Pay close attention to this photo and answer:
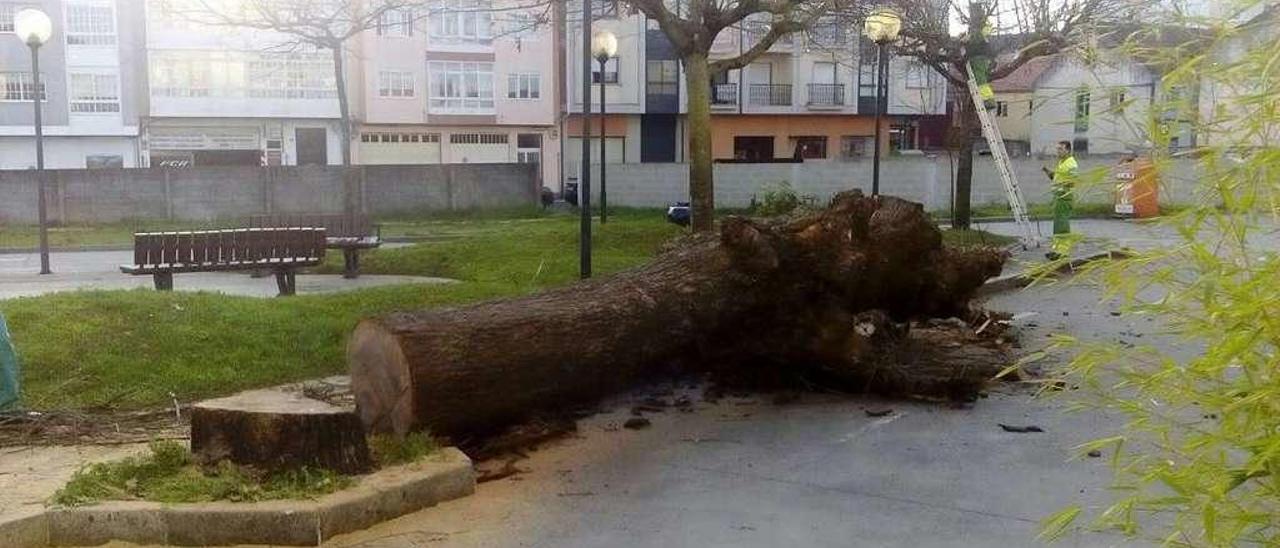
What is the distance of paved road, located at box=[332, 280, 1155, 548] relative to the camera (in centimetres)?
493

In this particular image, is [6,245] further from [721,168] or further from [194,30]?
[194,30]

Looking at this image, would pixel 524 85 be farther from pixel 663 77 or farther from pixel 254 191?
pixel 254 191

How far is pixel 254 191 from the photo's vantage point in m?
30.1

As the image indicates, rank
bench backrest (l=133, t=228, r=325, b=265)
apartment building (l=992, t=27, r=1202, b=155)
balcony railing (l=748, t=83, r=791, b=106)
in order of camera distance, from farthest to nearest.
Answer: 1. balcony railing (l=748, t=83, r=791, b=106)
2. bench backrest (l=133, t=228, r=325, b=265)
3. apartment building (l=992, t=27, r=1202, b=155)

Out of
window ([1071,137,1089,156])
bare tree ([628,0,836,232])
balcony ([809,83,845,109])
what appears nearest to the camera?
window ([1071,137,1089,156])

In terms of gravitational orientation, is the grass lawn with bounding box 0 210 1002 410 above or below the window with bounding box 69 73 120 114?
below

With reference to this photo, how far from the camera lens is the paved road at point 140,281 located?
45.6 ft

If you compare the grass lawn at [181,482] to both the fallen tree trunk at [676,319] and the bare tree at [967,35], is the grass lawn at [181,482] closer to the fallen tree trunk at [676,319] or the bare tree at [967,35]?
the fallen tree trunk at [676,319]

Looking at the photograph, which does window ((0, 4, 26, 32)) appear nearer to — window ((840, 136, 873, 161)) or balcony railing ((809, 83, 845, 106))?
balcony railing ((809, 83, 845, 106))

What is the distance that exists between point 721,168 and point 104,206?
1584cm

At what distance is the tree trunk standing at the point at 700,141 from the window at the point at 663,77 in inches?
1218

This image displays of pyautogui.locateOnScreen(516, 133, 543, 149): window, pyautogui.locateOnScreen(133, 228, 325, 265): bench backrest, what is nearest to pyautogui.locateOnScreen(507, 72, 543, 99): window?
pyautogui.locateOnScreen(516, 133, 543, 149): window

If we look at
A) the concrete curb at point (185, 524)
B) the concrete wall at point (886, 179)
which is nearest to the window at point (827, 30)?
the concrete wall at point (886, 179)

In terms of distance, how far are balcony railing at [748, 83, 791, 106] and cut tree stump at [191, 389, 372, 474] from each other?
143 ft
